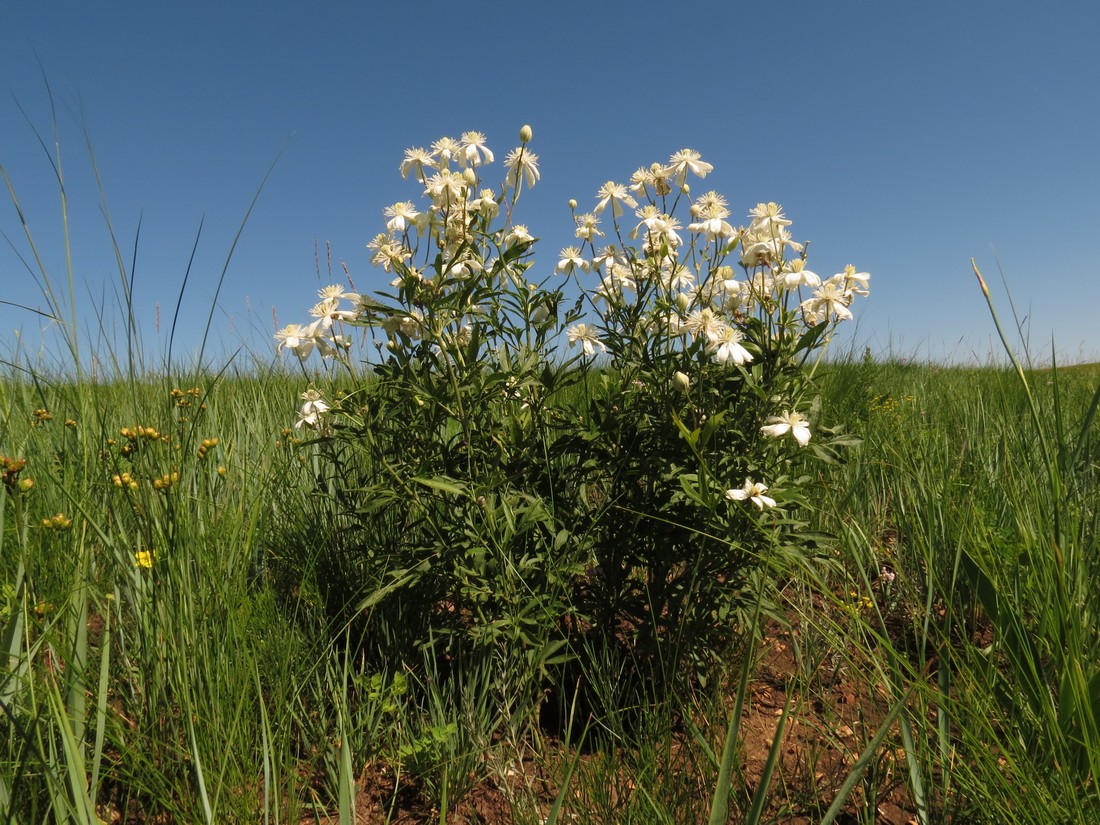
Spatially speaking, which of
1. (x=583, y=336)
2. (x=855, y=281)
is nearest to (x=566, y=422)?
(x=583, y=336)

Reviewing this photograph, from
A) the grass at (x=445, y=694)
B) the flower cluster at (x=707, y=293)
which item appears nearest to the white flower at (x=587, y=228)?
the flower cluster at (x=707, y=293)

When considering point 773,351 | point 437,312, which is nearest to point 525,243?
point 437,312

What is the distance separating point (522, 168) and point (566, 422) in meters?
0.66

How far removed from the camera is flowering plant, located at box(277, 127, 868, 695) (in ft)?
5.12

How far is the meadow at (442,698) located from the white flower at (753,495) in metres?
0.11

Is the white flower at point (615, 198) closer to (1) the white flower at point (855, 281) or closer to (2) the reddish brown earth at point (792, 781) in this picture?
(1) the white flower at point (855, 281)

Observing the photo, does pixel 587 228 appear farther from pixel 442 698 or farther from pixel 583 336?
pixel 442 698

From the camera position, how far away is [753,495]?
1477 millimetres

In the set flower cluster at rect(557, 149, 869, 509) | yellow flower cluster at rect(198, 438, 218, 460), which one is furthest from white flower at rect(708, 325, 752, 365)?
yellow flower cluster at rect(198, 438, 218, 460)

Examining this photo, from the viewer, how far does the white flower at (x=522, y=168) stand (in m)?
1.73

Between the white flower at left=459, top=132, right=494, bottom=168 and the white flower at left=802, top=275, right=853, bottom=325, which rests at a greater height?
the white flower at left=459, top=132, right=494, bottom=168

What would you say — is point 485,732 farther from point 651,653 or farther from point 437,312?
point 437,312

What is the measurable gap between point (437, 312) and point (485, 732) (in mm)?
980

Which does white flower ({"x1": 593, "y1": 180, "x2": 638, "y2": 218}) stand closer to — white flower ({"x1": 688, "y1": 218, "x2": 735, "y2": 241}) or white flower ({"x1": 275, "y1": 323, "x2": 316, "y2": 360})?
white flower ({"x1": 688, "y1": 218, "x2": 735, "y2": 241})
